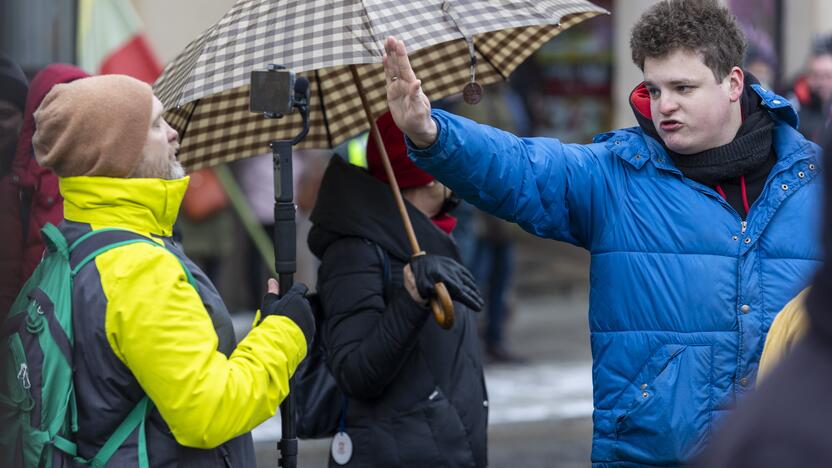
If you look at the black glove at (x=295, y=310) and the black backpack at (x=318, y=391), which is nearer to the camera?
the black glove at (x=295, y=310)

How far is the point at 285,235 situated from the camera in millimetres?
3539

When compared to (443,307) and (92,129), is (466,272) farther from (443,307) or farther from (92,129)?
(92,129)

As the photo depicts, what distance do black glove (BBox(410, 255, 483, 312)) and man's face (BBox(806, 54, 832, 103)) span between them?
18.5ft

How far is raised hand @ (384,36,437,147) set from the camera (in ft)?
10.4

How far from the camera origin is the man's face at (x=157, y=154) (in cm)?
314

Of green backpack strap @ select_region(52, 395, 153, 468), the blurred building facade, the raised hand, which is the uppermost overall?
the raised hand

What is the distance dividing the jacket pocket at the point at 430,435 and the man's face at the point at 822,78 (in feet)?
18.6

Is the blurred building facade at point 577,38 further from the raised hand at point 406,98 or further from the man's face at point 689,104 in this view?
the man's face at point 689,104

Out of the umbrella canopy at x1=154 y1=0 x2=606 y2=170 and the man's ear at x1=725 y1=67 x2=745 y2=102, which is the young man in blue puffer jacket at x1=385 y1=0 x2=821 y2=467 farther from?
the umbrella canopy at x1=154 y1=0 x2=606 y2=170

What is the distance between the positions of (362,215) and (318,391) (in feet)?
1.82

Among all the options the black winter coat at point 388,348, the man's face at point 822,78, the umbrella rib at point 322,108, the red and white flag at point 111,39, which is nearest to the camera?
the black winter coat at point 388,348

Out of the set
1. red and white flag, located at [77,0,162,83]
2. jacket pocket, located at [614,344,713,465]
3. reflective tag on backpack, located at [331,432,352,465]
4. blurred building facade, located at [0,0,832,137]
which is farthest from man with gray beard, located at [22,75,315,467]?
red and white flag, located at [77,0,162,83]

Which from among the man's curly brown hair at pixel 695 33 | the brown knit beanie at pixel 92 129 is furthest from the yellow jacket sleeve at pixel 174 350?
the man's curly brown hair at pixel 695 33

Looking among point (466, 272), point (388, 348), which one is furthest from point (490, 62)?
point (388, 348)
